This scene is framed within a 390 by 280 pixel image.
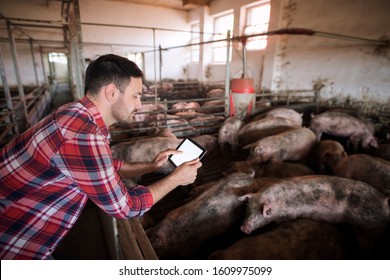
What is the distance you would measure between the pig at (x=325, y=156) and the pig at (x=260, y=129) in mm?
734

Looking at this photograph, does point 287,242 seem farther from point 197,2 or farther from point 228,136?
point 197,2

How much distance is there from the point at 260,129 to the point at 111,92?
4.01 m

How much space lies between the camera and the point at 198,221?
7.68ft

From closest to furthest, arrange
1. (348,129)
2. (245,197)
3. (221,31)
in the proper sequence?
(245,197) < (348,129) < (221,31)

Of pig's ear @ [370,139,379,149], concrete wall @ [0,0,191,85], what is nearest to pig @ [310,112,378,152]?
pig's ear @ [370,139,379,149]

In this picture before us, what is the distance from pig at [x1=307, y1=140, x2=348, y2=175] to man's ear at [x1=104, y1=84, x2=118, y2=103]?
12.2 feet

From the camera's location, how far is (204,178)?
3.78m

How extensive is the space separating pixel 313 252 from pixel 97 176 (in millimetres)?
2003

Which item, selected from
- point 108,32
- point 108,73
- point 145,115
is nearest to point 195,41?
point 108,32

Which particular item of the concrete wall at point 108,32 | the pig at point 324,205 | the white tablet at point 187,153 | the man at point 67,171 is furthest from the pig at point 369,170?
the concrete wall at point 108,32

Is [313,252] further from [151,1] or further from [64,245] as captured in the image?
[151,1]

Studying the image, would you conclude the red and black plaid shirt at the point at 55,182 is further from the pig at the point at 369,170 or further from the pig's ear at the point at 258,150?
the pig at the point at 369,170

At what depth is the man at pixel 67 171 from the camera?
1095mm

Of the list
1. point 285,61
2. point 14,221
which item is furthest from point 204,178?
point 285,61
